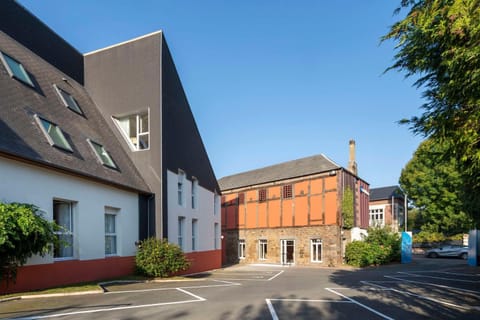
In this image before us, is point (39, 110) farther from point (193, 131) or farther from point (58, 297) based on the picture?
point (193, 131)

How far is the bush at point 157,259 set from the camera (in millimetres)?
13805

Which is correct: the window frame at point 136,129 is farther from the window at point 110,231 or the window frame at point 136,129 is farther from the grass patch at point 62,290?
the grass patch at point 62,290

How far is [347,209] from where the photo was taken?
89.0 feet

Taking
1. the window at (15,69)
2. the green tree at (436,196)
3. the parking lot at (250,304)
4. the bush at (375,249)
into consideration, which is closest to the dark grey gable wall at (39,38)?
the window at (15,69)

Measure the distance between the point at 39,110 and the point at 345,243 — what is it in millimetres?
22931

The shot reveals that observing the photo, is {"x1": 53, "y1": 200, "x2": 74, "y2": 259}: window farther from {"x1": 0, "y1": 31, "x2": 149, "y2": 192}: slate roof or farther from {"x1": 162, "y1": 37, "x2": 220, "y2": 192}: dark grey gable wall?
{"x1": 162, "y1": 37, "x2": 220, "y2": 192}: dark grey gable wall

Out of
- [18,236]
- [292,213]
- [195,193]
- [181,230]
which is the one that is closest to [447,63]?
[18,236]

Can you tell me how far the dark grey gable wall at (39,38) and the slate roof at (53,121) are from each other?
19.2 inches

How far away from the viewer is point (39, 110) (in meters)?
12.1

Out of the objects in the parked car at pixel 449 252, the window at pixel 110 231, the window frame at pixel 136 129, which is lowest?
the parked car at pixel 449 252

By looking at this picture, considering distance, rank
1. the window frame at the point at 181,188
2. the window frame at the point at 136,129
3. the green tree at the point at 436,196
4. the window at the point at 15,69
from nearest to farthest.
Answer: the window at the point at 15,69 < the window frame at the point at 136,129 < the window frame at the point at 181,188 < the green tree at the point at 436,196

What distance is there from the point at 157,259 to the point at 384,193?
48.4 meters

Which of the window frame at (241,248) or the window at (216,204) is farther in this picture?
the window frame at (241,248)

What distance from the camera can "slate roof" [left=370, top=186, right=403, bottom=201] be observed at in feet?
169
